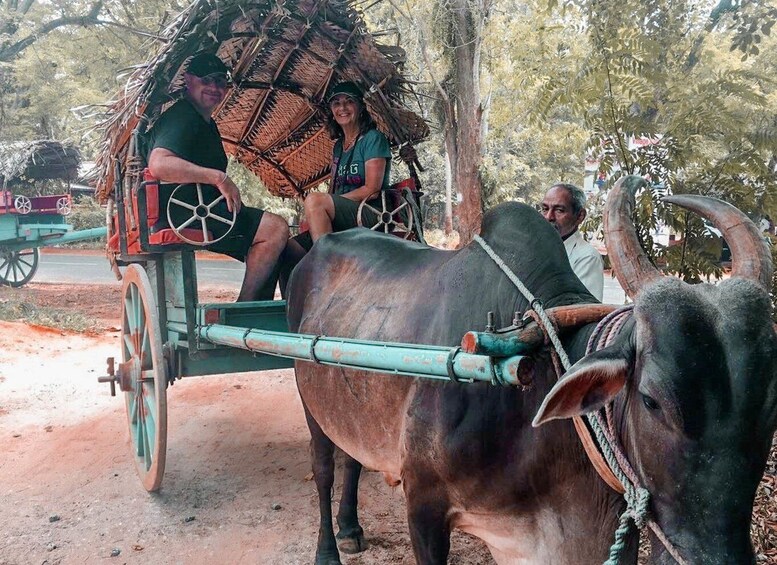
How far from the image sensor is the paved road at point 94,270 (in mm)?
16219

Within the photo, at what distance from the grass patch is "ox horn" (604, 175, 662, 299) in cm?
928

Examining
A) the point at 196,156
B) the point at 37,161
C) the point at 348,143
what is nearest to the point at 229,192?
the point at 196,156

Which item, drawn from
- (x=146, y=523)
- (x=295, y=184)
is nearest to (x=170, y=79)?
(x=295, y=184)

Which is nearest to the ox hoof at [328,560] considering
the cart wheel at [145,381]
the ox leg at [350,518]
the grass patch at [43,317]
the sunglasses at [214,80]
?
the ox leg at [350,518]

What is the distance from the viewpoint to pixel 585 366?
1.67 m

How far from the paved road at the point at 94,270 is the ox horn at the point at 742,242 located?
44.2ft

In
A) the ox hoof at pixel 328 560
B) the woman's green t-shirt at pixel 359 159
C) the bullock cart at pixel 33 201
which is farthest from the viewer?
the bullock cart at pixel 33 201

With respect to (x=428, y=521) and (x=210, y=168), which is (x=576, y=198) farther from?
(x=210, y=168)

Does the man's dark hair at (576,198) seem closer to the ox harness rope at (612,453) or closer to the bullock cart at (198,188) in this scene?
the bullock cart at (198,188)

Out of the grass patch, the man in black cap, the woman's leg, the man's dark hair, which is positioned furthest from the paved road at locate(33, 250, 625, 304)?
the man in black cap

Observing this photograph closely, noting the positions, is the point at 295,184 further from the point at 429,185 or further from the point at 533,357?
the point at 429,185

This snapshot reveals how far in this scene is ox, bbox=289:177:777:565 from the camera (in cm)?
155

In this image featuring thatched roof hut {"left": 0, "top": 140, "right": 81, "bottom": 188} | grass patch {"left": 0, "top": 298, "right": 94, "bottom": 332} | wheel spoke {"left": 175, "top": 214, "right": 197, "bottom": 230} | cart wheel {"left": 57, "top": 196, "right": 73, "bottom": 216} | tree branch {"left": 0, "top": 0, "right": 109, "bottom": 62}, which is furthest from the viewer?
cart wheel {"left": 57, "top": 196, "right": 73, "bottom": 216}

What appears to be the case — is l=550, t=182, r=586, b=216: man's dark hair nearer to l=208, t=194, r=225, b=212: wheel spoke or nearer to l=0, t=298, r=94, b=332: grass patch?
l=208, t=194, r=225, b=212: wheel spoke
